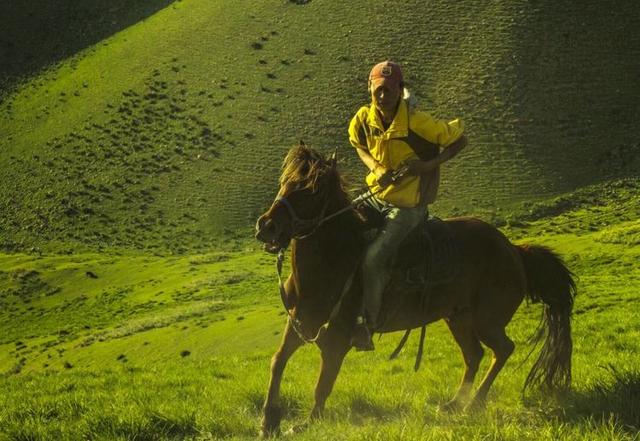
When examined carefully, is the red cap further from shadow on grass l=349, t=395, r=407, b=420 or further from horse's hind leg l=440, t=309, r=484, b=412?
shadow on grass l=349, t=395, r=407, b=420

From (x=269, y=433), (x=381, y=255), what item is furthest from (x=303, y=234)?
(x=269, y=433)

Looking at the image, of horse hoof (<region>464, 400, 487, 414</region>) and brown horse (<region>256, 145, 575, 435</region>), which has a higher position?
brown horse (<region>256, 145, 575, 435</region>)

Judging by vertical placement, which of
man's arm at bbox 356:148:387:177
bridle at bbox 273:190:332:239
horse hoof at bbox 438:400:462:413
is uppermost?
man's arm at bbox 356:148:387:177

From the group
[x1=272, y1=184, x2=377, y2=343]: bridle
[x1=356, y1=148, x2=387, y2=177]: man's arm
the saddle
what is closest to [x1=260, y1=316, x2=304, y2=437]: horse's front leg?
[x1=272, y1=184, x2=377, y2=343]: bridle

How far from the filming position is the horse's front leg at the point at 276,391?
7.33 m

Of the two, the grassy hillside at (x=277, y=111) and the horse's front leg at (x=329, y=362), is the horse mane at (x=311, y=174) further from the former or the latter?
the grassy hillside at (x=277, y=111)

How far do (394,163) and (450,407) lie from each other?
9.71 feet

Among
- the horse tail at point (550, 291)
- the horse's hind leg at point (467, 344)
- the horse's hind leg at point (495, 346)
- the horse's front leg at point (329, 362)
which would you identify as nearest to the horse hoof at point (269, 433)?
the horse's front leg at point (329, 362)

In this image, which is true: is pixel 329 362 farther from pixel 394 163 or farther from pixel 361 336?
pixel 394 163

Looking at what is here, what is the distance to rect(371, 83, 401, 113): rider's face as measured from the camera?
751cm

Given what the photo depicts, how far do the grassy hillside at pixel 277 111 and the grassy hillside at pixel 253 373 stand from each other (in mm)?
→ 21475

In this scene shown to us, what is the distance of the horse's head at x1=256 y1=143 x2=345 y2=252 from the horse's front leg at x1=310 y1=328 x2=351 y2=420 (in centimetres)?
121

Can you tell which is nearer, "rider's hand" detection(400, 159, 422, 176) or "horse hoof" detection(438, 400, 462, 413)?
"rider's hand" detection(400, 159, 422, 176)

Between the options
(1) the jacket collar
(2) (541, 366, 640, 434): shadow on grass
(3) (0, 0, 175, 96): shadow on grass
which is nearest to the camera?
(2) (541, 366, 640, 434): shadow on grass
